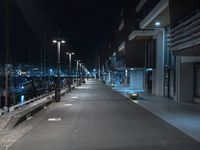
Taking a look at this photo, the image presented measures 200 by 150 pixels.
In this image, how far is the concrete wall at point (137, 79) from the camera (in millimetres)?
64381

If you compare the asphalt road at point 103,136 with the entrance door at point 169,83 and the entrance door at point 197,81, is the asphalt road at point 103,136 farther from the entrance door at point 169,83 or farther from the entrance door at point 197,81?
the entrance door at point 169,83

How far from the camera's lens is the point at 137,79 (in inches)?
2648

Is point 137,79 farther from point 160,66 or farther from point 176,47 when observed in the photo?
point 176,47

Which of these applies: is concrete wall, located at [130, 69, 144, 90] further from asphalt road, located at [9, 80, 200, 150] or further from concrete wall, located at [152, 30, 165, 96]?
asphalt road, located at [9, 80, 200, 150]

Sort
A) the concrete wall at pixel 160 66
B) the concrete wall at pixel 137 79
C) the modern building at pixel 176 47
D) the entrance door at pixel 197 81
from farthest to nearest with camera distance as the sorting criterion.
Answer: the concrete wall at pixel 137 79, the concrete wall at pixel 160 66, the entrance door at pixel 197 81, the modern building at pixel 176 47

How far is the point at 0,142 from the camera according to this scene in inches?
489

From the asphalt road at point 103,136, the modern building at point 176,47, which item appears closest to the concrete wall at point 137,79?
the modern building at point 176,47

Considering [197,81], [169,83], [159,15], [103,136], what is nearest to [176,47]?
[197,81]

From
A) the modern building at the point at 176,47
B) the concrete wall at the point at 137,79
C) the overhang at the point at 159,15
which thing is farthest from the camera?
the concrete wall at the point at 137,79

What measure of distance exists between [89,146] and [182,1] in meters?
17.4

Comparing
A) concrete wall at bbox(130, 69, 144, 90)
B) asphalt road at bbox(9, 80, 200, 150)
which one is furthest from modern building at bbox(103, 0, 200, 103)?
concrete wall at bbox(130, 69, 144, 90)

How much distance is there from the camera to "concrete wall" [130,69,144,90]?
64381 millimetres

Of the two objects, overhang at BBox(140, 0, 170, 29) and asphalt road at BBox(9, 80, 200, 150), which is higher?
overhang at BBox(140, 0, 170, 29)

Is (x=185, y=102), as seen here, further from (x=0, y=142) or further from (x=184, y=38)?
(x=0, y=142)
